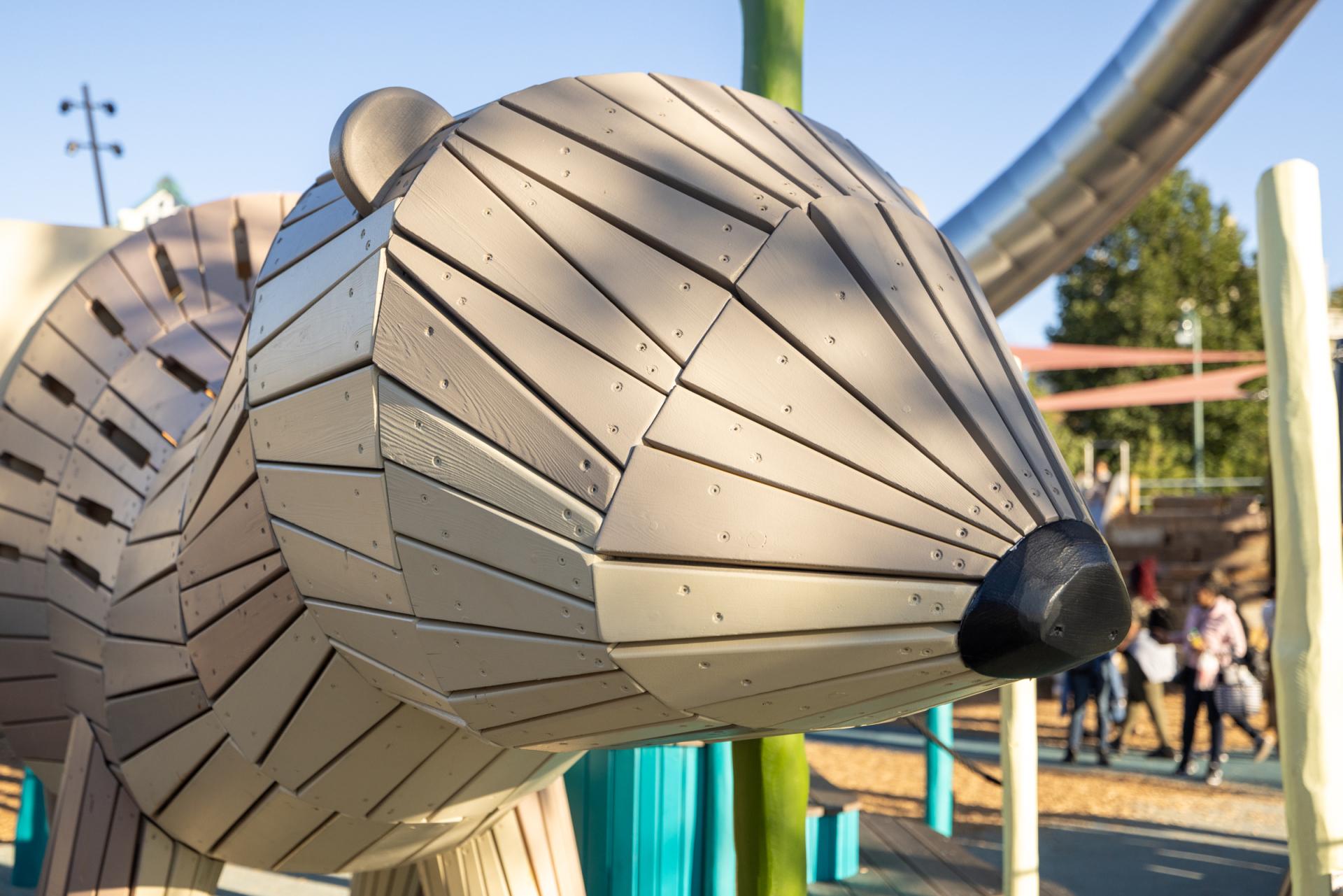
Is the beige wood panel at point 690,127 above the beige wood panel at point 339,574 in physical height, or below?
above

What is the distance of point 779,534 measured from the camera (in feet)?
3.58

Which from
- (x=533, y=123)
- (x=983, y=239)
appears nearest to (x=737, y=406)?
(x=533, y=123)

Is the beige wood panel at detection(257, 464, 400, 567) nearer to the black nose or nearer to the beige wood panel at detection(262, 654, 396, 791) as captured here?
the beige wood panel at detection(262, 654, 396, 791)

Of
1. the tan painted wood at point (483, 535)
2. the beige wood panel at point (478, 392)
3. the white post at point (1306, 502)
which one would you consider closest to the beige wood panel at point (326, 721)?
the tan painted wood at point (483, 535)

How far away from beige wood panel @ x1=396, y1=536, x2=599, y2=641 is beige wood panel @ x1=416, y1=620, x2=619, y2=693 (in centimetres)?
1

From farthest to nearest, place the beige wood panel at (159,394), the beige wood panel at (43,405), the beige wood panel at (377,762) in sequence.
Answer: the beige wood panel at (43,405), the beige wood panel at (159,394), the beige wood panel at (377,762)

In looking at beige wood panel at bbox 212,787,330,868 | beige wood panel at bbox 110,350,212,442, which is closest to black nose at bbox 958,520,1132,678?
beige wood panel at bbox 212,787,330,868

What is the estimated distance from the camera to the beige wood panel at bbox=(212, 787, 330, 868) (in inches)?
69.5

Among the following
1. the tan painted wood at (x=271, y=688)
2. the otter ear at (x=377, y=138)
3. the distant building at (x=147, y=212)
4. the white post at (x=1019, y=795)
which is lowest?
the white post at (x=1019, y=795)

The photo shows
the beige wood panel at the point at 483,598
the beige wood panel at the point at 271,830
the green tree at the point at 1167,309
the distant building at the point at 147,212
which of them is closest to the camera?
the beige wood panel at the point at 483,598

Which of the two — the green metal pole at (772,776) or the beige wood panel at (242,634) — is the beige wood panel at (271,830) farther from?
Answer: the green metal pole at (772,776)

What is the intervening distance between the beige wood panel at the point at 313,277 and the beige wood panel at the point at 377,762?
20.8 inches

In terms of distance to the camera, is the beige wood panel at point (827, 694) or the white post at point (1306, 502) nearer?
the beige wood panel at point (827, 694)

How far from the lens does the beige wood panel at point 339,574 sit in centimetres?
130
